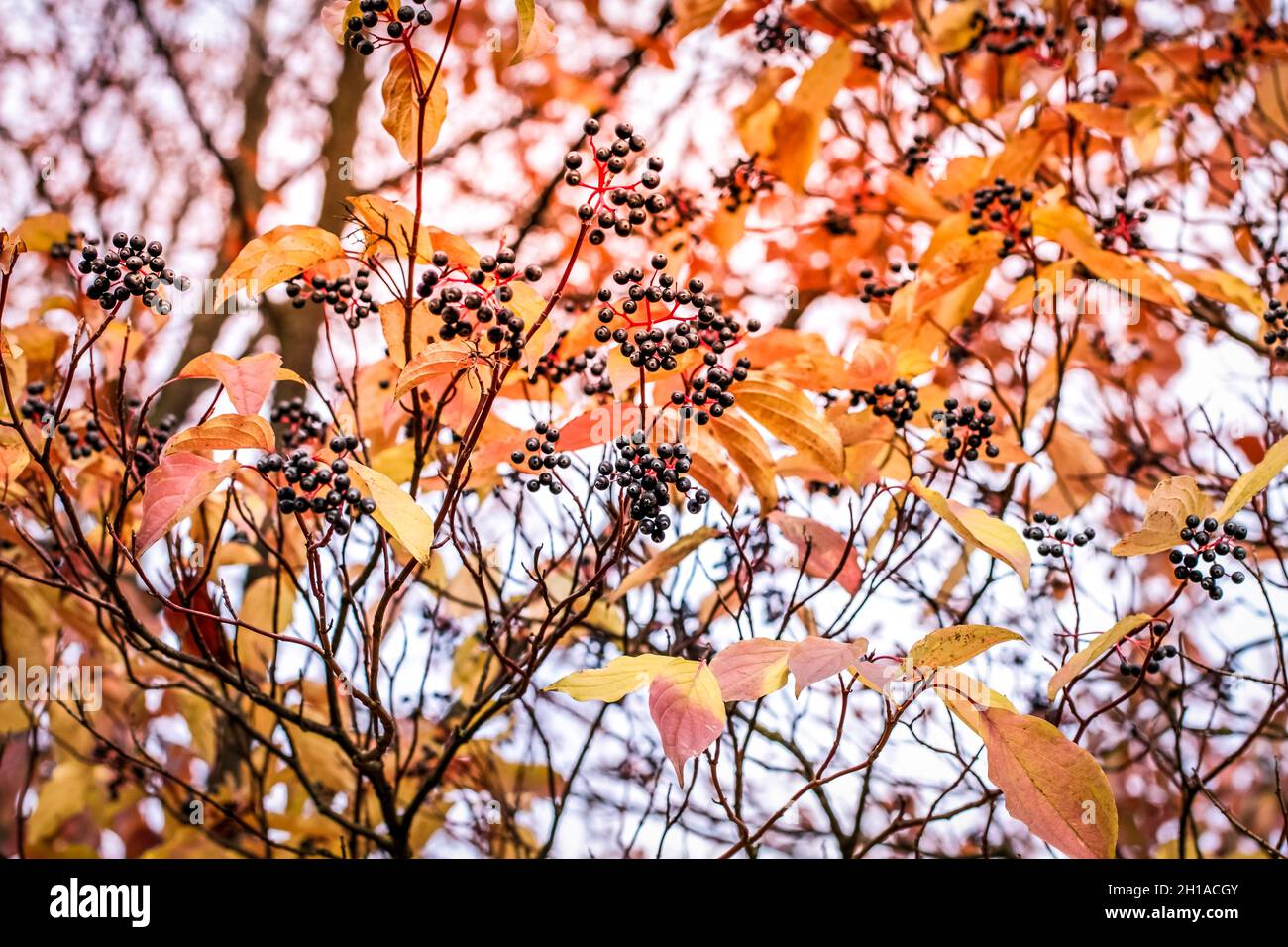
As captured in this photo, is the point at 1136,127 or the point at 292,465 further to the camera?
the point at 1136,127

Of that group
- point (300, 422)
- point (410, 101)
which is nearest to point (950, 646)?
point (410, 101)

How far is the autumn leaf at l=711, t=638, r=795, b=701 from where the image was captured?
130 centimetres

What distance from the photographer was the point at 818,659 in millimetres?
1254

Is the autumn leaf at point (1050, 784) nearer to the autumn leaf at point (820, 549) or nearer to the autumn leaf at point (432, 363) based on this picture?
the autumn leaf at point (820, 549)

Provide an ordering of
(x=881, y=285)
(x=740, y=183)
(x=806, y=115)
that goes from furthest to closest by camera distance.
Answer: (x=740, y=183) → (x=806, y=115) → (x=881, y=285)

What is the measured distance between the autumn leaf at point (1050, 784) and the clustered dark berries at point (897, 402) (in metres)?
0.65

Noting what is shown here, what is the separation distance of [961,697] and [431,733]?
149cm

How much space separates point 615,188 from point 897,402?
0.76m
